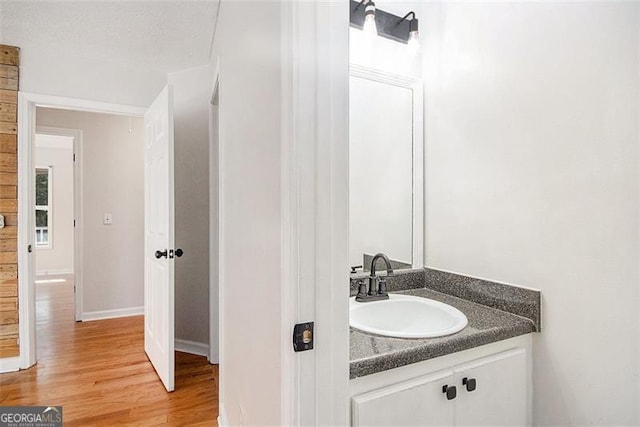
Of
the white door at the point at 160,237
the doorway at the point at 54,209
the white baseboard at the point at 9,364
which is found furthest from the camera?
the doorway at the point at 54,209

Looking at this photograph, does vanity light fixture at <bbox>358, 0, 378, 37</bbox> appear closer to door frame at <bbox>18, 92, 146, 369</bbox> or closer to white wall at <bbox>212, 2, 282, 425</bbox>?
white wall at <bbox>212, 2, 282, 425</bbox>

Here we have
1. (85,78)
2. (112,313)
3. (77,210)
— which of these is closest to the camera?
(85,78)

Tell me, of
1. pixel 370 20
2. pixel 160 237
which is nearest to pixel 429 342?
pixel 370 20

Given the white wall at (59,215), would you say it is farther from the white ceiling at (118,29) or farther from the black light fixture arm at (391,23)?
the black light fixture arm at (391,23)

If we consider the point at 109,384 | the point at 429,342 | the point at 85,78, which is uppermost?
the point at 85,78

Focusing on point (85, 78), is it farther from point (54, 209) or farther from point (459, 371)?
point (54, 209)

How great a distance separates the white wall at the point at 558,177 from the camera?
1114mm

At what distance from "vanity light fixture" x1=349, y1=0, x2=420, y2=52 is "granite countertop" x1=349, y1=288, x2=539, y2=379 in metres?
1.36

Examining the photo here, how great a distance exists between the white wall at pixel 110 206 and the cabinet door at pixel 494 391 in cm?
373

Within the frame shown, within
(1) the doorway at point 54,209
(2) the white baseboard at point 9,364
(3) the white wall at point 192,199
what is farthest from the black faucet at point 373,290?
(1) the doorway at point 54,209

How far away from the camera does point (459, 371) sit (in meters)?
1.14

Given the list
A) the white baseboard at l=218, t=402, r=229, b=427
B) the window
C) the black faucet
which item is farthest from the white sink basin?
the window

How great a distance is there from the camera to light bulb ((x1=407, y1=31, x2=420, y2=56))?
1770 millimetres

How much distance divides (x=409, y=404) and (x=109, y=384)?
2173 mm
